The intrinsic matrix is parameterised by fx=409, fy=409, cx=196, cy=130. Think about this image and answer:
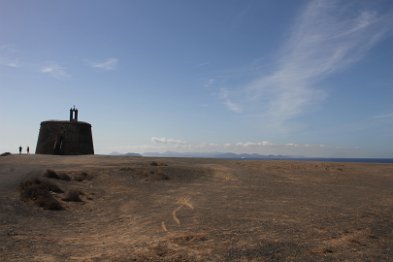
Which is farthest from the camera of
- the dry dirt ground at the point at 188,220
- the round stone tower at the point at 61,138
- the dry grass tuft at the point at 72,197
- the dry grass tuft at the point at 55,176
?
the round stone tower at the point at 61,138

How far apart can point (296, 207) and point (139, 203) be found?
586 cm

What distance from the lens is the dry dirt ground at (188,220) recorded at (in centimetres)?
868

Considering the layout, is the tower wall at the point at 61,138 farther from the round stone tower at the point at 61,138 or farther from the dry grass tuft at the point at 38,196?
the dry grass tuft at the point at 38,196

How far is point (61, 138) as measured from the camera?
4372 cm

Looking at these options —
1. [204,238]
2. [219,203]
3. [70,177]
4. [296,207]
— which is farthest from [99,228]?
[70,177]

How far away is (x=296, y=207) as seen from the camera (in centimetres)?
1432

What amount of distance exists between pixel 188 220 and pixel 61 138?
1374 inches

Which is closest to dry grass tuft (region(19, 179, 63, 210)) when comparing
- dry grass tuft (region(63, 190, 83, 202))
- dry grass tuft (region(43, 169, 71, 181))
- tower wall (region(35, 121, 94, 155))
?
dry grass tuft (region(63, 190, 83, 202))

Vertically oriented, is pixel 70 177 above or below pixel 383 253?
above

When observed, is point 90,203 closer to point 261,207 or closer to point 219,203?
point 219,203

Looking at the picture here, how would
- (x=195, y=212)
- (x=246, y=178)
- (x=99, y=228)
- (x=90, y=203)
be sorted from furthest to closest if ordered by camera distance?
(x=246, y=178) < (x=90, y=203) < (x=195, y=212) < (x=99, y=228)

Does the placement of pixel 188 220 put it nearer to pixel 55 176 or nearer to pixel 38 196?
pixel 38 196

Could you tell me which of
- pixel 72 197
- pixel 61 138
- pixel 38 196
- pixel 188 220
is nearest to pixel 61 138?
pixel 61 138

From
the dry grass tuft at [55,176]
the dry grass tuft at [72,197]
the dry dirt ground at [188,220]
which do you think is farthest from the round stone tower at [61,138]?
the dry grass tuft at [72,197]
